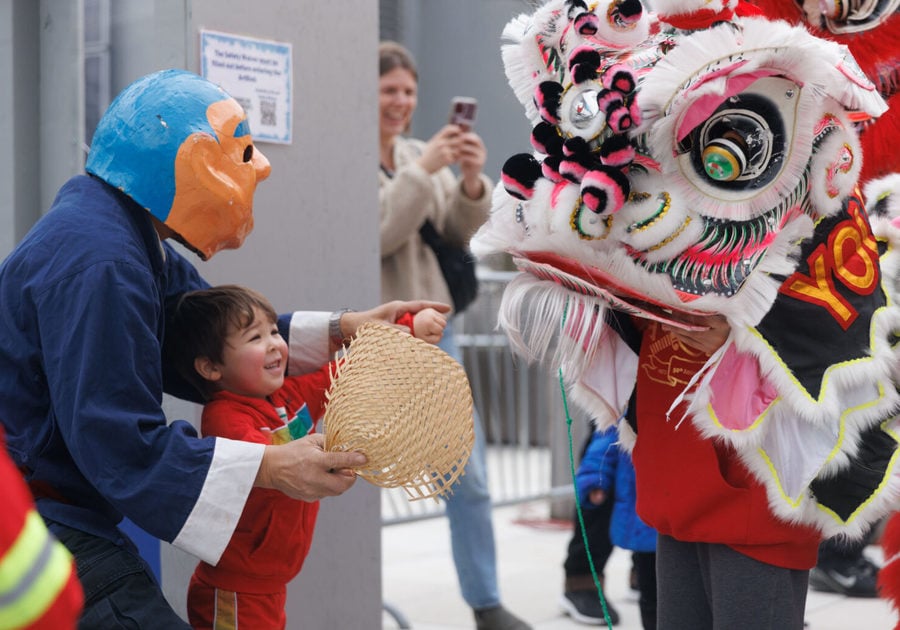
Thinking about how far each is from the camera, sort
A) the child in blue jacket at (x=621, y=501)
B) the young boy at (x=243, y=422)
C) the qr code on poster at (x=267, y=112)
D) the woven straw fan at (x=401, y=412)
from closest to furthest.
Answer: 1. the woven straw fan at (x=401, y=412)
2. the young boy at (x=243, y=422)
3. the qr code on poster at (x=267, y=112)
4. the child in blue jacket at (x=621, y=501)

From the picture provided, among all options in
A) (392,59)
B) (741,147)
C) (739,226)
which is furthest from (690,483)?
(392,59)

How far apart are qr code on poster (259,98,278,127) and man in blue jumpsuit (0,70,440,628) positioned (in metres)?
0.85

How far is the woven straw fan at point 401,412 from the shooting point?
2.05 metres

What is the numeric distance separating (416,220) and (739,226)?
6.06 feet

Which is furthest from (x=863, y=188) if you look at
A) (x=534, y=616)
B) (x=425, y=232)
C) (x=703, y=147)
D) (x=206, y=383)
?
(x=534, y=616)

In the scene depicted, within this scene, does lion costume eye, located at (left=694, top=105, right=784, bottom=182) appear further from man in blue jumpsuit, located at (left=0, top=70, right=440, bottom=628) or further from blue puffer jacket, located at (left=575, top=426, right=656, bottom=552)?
blue puffer jacket, located at (left=575, top=426, right=656, bottom=552)

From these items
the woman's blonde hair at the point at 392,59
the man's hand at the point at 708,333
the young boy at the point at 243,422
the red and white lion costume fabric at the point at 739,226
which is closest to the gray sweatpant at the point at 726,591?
the red and white lion costume fabric at the point at 739,226

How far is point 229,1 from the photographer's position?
2.98 m

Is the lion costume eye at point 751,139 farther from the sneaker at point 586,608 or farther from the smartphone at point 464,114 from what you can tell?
the sneaker at point 586,608

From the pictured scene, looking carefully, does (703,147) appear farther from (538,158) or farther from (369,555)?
(369,555)

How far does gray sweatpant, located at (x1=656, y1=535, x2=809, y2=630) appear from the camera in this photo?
213 cm

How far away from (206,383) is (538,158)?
0.81 metres

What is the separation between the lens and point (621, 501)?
12.2 feet

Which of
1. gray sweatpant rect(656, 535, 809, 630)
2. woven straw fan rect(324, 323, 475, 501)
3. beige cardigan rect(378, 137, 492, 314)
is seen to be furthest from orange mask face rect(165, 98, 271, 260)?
beige cardigan rect(378, 137, 492, 314)
